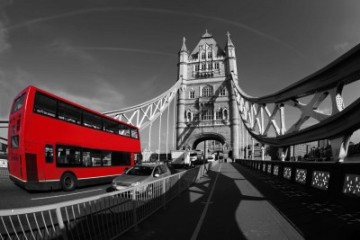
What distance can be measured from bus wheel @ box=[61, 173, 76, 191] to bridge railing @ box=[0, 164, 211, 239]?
17.0ft

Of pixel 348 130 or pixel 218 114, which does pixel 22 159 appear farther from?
pixel 218 114

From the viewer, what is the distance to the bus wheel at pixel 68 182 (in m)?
10.2

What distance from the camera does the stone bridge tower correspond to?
5600 cm

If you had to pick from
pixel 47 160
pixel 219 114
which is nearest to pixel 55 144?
pixel 47 160

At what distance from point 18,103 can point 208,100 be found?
1948 inches

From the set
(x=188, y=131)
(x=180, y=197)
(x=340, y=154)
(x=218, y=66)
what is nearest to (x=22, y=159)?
(x=180, y=197)

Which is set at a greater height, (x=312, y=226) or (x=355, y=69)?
(x=355, y=69)

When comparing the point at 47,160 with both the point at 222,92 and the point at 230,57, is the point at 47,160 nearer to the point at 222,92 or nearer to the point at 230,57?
the point at 222,92

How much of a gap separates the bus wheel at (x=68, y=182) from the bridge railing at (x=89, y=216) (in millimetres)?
5188

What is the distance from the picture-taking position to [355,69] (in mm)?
12516

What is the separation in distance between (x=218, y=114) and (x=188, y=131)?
7855 millimetres

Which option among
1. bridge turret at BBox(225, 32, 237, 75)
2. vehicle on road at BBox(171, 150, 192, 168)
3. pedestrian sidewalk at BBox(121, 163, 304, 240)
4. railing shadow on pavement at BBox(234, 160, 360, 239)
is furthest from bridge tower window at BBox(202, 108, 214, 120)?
pedestrian sidewalk at BBox(121, 163, 304, 240)

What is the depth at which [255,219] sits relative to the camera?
5887mm

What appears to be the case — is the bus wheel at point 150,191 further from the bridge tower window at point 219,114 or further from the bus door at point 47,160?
the bridge tower window at point 219,114
